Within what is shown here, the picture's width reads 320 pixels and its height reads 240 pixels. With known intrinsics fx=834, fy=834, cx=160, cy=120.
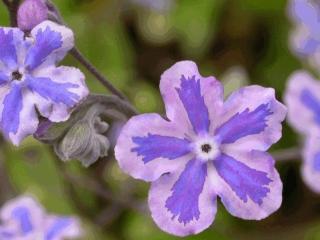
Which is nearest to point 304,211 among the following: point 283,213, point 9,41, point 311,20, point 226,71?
point 283,213

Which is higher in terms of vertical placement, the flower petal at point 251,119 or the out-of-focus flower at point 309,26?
the flower petal at point 251,119

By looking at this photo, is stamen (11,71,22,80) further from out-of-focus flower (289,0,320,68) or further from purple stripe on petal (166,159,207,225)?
out-of-focus flower (289,0,320,68)

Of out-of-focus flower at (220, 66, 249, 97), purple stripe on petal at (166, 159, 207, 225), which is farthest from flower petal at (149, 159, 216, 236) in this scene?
out-of-focus flower at (220, 66, 249, 97)

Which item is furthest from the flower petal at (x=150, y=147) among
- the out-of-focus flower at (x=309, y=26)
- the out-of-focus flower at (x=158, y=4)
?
the out-of-focus flower at (x=158, y=4)

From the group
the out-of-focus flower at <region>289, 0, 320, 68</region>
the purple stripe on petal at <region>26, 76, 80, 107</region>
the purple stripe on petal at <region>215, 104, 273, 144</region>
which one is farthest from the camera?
the out-of-focus flower at <region>289, 0, 320, 68</region>

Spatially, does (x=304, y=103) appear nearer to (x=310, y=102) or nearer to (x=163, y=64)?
(x=310, y=102)

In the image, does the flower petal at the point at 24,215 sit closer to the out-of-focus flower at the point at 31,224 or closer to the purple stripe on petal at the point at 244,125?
the out-of-focus flower at the point at 31,224

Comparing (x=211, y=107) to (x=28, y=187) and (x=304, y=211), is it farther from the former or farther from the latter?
(x=304, y=211)
